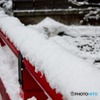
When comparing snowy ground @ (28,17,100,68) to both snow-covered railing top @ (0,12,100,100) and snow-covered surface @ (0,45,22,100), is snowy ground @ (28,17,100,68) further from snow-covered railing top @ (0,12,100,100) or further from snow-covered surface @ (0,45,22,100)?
snow-covered railing top @ (0,12,100,100)

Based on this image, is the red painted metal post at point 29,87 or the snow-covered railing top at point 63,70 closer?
the snow-covered railing top at point 63,70

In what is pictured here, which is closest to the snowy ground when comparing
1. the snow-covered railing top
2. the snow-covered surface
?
the snow-covered surface

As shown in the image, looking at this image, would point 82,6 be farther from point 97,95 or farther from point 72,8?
point 97,95

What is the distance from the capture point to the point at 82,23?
805 centimetres

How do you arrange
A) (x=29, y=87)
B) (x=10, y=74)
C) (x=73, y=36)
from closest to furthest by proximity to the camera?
1. (x=29, y=87)
2. (x=10, y=74)
3. (x=73, y=36)

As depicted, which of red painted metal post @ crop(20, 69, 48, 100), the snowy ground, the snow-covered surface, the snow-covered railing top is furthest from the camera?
the snowy ground

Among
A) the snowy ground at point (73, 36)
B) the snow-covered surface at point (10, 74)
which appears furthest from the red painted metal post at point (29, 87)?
the snowy ground at point (73, 36)

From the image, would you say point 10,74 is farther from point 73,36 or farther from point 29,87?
point 73,36

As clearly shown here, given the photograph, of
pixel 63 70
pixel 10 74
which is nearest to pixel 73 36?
pixel 10 74

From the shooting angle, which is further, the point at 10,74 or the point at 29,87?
the point at 10,74

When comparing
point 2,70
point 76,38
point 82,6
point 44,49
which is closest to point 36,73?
point 44,49

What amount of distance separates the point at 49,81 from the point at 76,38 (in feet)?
17.9

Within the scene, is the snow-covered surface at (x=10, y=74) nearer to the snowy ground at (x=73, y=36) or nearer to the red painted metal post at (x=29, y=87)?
the red painted metal post at (x=29, y=87)

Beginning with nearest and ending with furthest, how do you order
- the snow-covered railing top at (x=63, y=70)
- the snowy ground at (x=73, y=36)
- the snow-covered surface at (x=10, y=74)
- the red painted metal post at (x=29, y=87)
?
1. the snow-covered railing top at (x=63, y=70)
2. the red painted metal post at (x=29, y=87)
3. the snow-covered surface at (x=10, y=74)
4. the snowy ground at (x=73, y=36)
